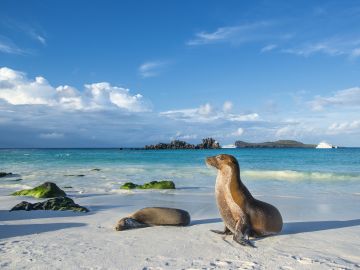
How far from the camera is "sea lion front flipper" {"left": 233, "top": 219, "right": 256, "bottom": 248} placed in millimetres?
7230

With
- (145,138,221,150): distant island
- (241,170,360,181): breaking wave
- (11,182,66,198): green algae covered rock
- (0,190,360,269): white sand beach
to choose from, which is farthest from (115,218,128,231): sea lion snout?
(145,138,221,150): distant island

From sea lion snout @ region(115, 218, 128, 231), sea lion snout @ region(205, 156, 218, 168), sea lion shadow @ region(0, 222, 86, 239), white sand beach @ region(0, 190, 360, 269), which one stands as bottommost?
white sand beach @ region(0, 190, 360, 269)

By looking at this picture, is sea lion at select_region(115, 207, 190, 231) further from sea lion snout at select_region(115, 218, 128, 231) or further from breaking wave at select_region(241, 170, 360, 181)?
breaking wave at select_region(241, 170, 360, 181)

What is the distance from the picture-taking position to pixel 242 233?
24.8 ft

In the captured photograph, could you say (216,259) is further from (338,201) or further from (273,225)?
(338,201)

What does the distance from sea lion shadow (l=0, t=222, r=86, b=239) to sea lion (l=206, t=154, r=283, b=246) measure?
3.11 meters

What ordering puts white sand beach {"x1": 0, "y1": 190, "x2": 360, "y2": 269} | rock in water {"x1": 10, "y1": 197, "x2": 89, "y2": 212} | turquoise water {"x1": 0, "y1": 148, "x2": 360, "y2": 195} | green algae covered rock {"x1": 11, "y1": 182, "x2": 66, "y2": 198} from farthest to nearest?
1. turquoise water {"x1": 0, "y1": 148, "x2": 360, "y2": 195}
2. green algae covered rock {"x1": 11, "y1": 182, "x2": 66, "y2": 198}
3. rock in water {"x1": 10, "y1": 197, "x2": 89, "y2": 212}
4. white sand beach {"x1": 0, "y1": 190, "x2": 360, "y2": 269}

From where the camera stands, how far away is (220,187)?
8242 mm

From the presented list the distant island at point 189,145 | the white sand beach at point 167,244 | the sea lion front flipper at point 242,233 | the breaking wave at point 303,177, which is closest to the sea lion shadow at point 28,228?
the white sand beach at point 167,244

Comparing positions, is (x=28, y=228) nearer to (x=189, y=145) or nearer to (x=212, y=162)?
(x=212, y=162)

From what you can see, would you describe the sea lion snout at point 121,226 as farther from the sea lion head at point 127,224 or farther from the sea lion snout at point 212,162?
the sea lion snout at point 212,162

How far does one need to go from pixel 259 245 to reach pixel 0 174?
23.9m

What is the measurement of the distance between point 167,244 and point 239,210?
1.64 metres

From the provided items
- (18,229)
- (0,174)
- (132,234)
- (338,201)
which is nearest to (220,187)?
(132,234)
